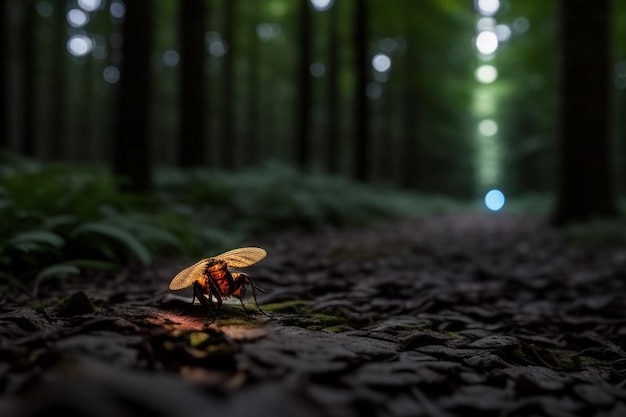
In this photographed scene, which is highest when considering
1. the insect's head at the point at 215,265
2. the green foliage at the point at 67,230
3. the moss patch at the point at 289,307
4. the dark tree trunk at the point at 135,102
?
the dark tree trunk at the point at 135,102

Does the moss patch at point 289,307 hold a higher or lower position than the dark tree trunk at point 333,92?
lower

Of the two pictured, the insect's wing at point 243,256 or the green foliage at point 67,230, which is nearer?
the insect's wing at point 243,256

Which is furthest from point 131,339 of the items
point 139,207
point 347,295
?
point 139,207

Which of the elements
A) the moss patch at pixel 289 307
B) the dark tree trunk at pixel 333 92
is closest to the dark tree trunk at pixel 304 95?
the dark tree trunk at pixel 333 92

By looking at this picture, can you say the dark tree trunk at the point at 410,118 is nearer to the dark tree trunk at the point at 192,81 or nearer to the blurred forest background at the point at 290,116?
the blurred forest background at the point at 290,116

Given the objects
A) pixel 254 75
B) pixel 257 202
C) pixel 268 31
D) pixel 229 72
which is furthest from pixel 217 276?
pixel 268 31

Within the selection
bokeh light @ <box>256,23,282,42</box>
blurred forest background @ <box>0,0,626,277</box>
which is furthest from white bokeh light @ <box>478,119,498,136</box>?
bokeh light @ <box>256,23,282,42</box>
